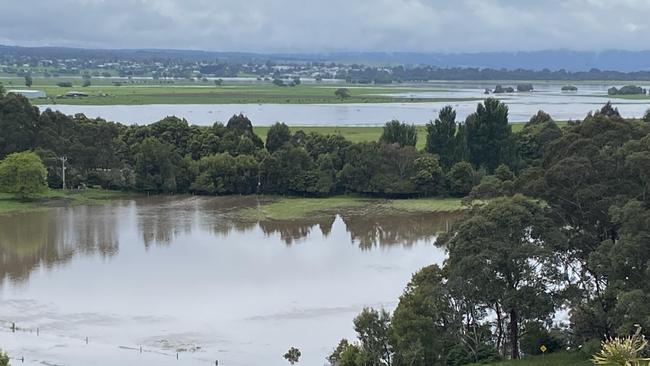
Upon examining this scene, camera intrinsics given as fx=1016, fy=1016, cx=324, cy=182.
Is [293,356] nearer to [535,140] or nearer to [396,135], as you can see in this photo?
[396,135]

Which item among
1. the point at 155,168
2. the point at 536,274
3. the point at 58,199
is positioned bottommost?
the point at 58,199

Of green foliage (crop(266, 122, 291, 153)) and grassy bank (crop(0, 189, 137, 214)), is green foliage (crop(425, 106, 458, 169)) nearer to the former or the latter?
green foliage (crop(266, 122, 291, 153))

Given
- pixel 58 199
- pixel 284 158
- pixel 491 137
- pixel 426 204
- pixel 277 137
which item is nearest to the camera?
pixel 426 204

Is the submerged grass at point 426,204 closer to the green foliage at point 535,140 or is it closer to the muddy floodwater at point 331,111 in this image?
the green foliage at point 535,140

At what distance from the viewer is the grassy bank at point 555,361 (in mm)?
18106

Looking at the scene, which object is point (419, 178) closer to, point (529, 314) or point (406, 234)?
point (406, 234)

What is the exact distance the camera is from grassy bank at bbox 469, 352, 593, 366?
18106 millimetres

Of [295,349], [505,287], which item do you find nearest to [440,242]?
[505,287]

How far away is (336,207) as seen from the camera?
42.0 metres

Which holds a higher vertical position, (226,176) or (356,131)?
(356,131)

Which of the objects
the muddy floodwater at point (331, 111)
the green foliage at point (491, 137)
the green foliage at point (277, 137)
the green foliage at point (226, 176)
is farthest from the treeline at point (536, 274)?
the muddy floodwater at point (331, 111)

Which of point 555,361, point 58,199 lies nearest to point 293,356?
point 555,361

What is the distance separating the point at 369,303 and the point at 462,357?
6.30m

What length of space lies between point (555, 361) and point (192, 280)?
12.5m
